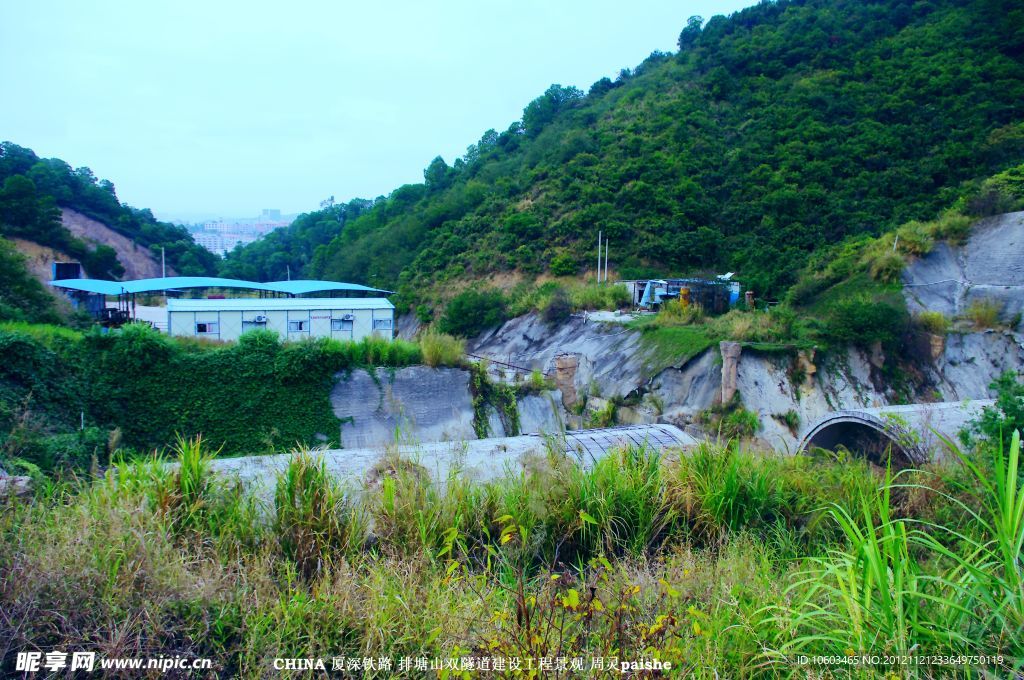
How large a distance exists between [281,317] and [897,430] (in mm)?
16766

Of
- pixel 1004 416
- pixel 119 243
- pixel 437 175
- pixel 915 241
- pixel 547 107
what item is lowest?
pixel 1004 416

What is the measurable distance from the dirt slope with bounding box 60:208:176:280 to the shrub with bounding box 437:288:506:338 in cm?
2967

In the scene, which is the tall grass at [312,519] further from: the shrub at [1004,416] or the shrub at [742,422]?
the shrub at [742,422]

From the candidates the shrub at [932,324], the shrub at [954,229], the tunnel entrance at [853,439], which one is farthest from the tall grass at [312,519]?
the shrub at [954,229]

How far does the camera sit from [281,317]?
17750mm

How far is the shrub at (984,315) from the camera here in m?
15.9

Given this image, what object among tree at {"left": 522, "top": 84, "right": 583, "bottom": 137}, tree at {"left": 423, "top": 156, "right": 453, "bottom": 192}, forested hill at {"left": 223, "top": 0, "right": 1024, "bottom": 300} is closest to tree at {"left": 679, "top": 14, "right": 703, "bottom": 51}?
forested hill at {"left": 223, "top": 0, "right": 1024, "bottom": 300}

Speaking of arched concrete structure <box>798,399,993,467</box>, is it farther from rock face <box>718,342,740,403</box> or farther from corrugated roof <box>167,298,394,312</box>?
corrugated roof <box>167,298,394,312</box>

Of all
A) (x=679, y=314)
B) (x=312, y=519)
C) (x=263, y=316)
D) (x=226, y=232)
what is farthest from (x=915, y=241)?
(x=226, y=232)

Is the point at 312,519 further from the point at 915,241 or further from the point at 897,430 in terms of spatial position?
the point at 915,241

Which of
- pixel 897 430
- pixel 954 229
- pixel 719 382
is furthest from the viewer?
pixel 954 229

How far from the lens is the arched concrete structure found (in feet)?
17.6

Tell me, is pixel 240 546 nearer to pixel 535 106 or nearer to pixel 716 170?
pixel 716 170

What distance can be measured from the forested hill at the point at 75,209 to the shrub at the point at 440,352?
3302 cm
